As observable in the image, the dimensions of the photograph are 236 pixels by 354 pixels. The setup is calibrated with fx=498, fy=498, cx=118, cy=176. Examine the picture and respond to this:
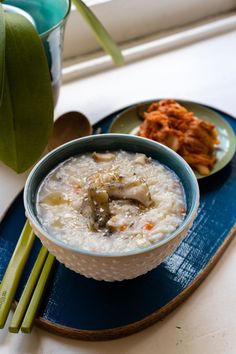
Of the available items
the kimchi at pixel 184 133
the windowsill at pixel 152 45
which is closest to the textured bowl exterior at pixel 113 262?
the kimchi at pixel 184 133

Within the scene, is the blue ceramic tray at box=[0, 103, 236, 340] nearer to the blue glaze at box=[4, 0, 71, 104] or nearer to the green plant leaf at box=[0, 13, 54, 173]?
the green plant leaf at box=[0, 13, 54, 173]

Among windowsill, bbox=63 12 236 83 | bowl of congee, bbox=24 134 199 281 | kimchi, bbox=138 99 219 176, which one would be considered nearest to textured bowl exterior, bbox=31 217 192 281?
bowl of congee, bbox=24 134 199 281

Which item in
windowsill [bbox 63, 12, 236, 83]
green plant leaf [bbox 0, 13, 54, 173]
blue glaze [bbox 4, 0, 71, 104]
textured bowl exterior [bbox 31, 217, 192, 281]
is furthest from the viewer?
windowsill [bbox 63, 12, 236, 83]

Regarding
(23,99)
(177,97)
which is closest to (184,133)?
(177,97)

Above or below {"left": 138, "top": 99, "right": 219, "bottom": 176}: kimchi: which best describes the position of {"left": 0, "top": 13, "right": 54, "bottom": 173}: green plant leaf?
above

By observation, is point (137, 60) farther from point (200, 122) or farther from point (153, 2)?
point (200, 122)

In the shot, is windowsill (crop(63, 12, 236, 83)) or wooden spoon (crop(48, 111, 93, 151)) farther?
windowsill (crop(63, 12, 236, 83))

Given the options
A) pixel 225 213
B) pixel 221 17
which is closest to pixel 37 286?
pixel 225 213
